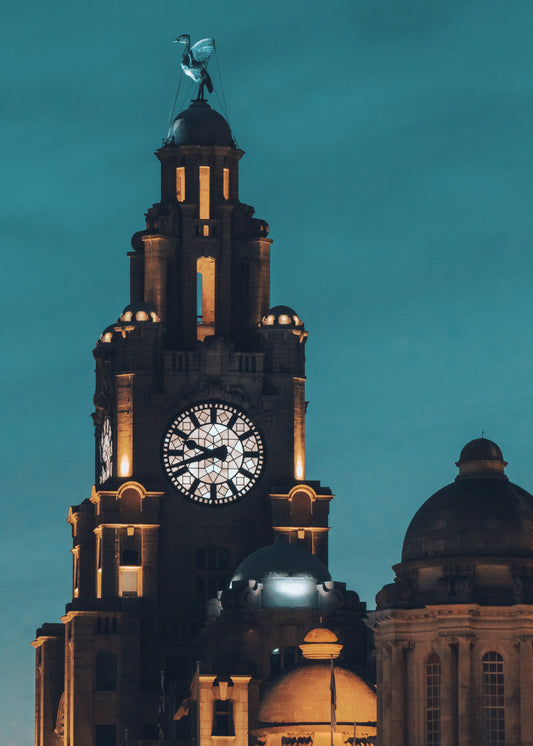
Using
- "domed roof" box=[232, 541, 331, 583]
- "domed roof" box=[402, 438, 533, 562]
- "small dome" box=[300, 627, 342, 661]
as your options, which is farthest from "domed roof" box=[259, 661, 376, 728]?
"domed roof" box=[402, 438, 533, 562]

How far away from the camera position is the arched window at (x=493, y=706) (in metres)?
160

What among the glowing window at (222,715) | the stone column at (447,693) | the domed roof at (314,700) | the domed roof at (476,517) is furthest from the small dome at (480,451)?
the glowing window at (222,715)

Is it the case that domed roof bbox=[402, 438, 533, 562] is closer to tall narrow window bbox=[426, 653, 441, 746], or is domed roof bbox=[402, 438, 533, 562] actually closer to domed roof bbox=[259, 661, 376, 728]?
tall narrow window bbox=[426, 653, 441, 746]

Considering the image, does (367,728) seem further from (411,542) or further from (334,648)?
(411,542)

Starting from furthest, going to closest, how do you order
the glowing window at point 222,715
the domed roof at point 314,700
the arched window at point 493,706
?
the glowing window at point 222,715 < the domed roof at point 314,700 < the arched window at point 493,706

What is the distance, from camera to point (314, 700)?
185250mm

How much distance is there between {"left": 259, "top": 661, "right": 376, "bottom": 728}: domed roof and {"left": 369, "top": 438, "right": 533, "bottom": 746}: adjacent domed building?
20162 millimetres

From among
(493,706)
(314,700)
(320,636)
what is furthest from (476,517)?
(320,636)

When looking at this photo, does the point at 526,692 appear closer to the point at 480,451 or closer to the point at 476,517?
the point at 476,517

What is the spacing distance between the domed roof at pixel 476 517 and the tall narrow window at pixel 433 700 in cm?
642

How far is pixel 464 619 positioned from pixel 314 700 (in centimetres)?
2758

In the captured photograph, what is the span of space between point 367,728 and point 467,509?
26.2 m

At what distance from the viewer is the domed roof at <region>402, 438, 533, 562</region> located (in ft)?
536

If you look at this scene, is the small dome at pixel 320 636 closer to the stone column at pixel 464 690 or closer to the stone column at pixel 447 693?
the stone column at pixel 447 693
